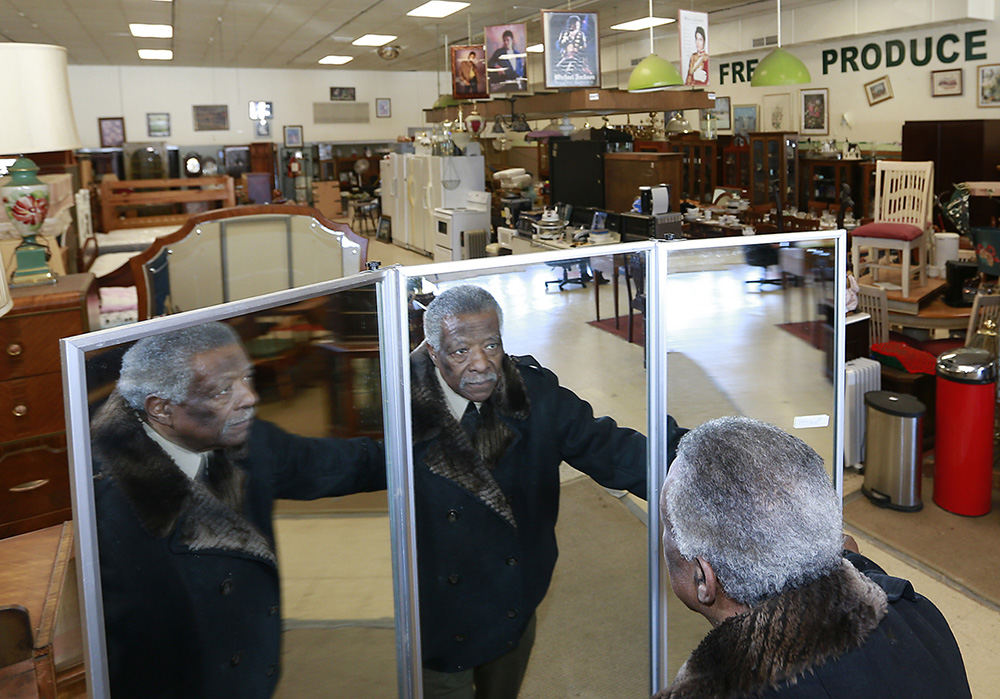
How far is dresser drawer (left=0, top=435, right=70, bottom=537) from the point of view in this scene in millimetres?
3262

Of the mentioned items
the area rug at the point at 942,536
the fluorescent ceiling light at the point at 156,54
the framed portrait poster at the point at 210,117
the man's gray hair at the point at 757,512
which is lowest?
the area rug at the point at 942,536

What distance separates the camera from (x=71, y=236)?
6203mm

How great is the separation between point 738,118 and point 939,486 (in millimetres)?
10373

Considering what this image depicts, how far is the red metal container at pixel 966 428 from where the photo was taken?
411 centimetres

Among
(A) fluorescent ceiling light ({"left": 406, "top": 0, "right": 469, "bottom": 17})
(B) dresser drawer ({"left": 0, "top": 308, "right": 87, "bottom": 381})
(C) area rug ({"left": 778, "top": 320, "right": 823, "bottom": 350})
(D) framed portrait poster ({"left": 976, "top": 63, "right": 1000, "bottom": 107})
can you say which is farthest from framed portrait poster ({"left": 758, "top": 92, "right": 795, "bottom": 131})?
(B) dresser drawer ({"left": 0, "top": 308, "right": 87, "bottom": 381})

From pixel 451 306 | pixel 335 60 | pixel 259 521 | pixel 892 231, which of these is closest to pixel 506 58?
pixel 892 231

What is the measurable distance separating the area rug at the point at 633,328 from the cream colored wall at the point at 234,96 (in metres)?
17.5

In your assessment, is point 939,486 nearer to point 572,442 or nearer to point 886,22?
point 572,442

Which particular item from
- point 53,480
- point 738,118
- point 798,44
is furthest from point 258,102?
point 53,480

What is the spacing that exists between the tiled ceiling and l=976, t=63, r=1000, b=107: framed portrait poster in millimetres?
2395

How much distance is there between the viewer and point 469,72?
9.35 metres

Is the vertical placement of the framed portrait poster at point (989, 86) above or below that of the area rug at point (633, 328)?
above

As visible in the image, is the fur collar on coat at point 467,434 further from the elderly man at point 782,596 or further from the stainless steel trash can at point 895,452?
the stainless steel trash can at point 895,452

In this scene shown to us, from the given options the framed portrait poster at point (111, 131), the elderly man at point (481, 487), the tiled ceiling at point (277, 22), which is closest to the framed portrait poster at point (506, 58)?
the tiled ceiling at point (277, 22)
